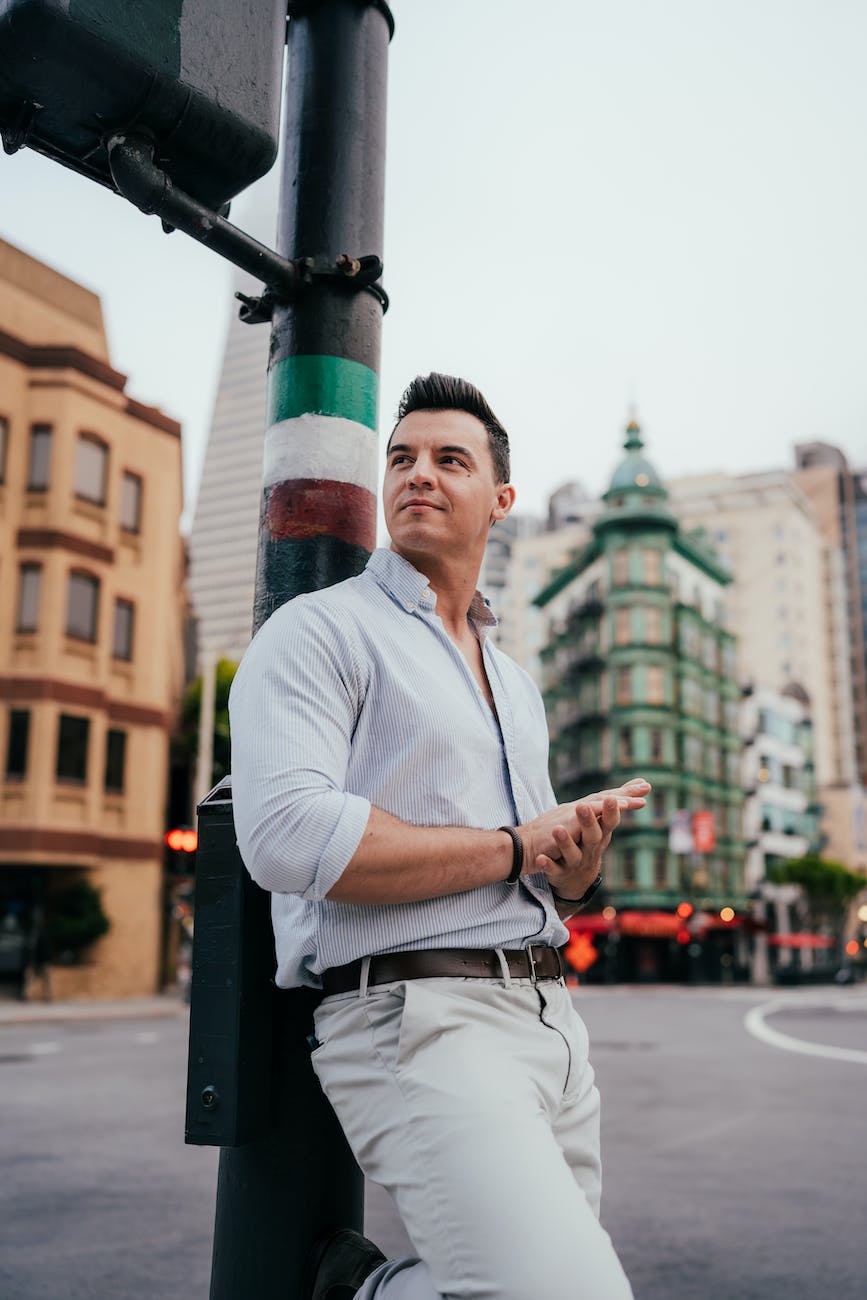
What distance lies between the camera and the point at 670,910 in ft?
180

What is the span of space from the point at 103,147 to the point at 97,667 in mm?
28523

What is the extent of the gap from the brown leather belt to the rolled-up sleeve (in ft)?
0.63

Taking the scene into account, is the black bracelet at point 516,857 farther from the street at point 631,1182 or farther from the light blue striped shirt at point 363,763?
the street at point 631,1182

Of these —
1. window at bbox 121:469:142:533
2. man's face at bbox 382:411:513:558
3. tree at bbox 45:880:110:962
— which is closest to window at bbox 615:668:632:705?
window at bbox 121:469:142:533

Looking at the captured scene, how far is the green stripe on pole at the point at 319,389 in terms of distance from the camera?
270 centimetres

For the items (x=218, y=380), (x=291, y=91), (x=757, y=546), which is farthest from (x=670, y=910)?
(x=218, y=380)

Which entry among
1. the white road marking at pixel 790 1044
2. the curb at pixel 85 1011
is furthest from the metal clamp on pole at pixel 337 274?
the curb at pixel 85 1011

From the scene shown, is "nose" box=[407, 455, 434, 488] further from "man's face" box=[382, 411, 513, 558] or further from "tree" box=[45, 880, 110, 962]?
"tree" box=[45, 880, 110, 962]

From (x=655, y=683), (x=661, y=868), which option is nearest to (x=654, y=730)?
(x=655, y=683)

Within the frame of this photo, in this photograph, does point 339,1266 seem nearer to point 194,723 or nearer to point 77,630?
point 77,630

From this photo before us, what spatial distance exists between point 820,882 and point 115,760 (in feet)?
165

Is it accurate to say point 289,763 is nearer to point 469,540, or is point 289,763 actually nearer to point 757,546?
point 469,540

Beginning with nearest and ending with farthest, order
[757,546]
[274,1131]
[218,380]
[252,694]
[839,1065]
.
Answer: [252,694] → [274,1131] → [839,1065] → [757,546] → [218,380]

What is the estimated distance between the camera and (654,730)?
57375 millimetres
